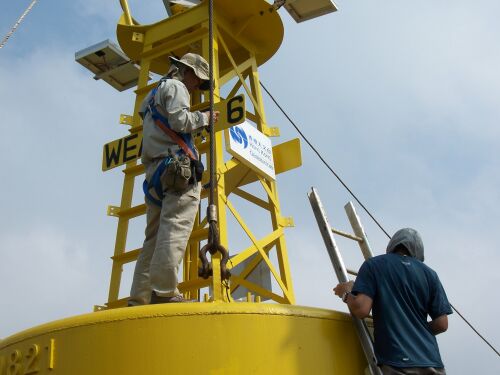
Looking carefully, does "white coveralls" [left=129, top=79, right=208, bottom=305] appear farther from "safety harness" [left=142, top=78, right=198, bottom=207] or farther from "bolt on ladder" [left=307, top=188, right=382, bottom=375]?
"bolt on ladder" [left=307, top=188, right=382, bottom=375]

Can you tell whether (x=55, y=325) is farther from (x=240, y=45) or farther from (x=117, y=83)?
(x=117, y=83)

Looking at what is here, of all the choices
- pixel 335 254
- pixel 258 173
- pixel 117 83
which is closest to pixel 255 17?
pixel 258 173

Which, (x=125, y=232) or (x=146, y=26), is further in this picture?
(x=146, y=26)

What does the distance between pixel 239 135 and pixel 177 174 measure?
3412 millimetres

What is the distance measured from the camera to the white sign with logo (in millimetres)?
7656

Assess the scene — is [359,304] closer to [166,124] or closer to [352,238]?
[352,238]

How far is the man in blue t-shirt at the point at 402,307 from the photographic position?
3.37m

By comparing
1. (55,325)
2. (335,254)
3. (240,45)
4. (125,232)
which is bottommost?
(55,325)

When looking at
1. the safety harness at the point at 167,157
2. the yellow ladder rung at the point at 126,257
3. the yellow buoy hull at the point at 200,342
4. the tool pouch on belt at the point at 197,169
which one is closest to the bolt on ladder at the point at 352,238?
the yellow buoy hull at the point at 200,342

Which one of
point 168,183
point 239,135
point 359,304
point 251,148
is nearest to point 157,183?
point 168,183

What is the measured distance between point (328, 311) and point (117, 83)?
7.82 meters

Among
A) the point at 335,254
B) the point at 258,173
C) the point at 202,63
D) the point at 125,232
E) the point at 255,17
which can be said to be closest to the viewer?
the point at 335,254

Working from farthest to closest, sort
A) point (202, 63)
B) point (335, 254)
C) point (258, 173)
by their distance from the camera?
point (258, 173) → point (202, 63) → point (335, 254)

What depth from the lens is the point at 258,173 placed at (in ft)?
→ 27.1
